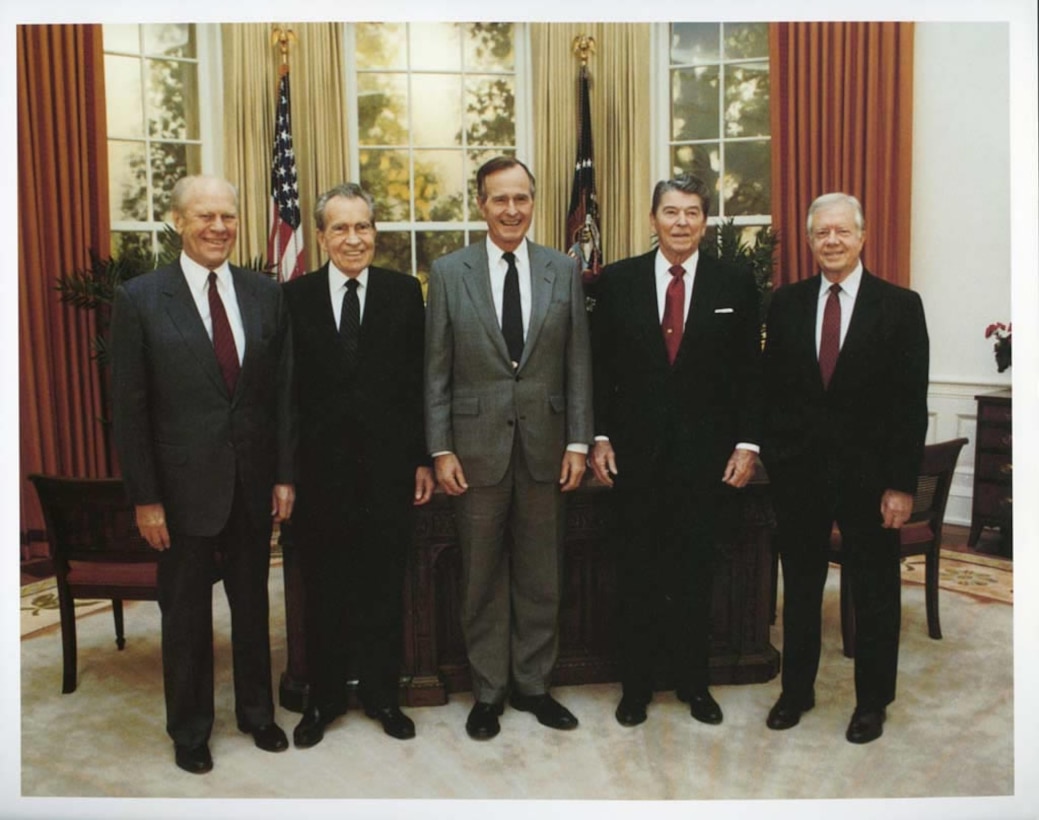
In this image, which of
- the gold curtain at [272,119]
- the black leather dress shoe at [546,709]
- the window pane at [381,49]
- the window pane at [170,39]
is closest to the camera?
the black leather dress shoe at [546,709]

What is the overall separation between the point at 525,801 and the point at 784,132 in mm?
2457

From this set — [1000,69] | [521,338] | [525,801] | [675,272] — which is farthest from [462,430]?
[1000,69]

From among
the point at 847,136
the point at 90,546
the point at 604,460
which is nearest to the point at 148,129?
the point at 90,546

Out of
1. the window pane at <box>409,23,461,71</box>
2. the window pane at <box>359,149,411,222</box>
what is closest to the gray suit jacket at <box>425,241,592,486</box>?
the window pane at <box>409,23,461,71</box>

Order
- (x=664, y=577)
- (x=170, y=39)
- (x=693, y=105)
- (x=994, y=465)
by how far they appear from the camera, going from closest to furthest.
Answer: (x=664, y=577) < (x=994, y=465) < (x=170, y=39) < (x=693, y=105)

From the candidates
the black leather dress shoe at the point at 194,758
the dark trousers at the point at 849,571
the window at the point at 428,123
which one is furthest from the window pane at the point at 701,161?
the black leather dress shoe at the point at 194,758

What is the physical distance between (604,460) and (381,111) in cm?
229

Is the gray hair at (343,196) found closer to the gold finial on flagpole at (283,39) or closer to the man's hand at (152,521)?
the man's hand at (152,521)

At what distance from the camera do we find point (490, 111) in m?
4.16

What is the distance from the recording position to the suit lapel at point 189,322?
7.47ft

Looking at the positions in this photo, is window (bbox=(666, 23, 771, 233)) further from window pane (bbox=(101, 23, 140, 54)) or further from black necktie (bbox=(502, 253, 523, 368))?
window pane (bbox=(101, 23, 140, 54))

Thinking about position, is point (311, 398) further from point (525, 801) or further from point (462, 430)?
point (525, 801)

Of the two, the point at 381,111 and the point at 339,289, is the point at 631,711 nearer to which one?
the point at 339,289

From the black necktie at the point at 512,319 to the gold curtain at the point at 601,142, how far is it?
1.84 meters
